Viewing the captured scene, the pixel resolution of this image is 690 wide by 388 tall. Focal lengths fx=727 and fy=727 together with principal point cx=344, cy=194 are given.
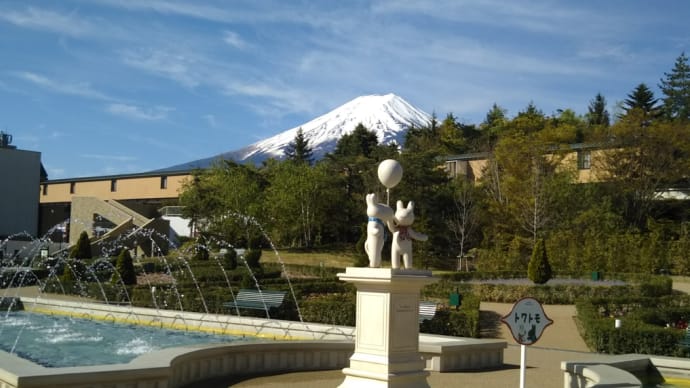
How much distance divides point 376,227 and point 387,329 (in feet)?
3.93

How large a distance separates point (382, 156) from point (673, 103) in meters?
33.7

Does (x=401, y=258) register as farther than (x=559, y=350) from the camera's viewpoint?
No

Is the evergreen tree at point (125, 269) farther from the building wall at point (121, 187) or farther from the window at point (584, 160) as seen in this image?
the building wall at point (121, 187)

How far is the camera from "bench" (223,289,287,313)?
19.8 metres

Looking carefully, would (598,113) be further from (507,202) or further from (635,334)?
(635,334)

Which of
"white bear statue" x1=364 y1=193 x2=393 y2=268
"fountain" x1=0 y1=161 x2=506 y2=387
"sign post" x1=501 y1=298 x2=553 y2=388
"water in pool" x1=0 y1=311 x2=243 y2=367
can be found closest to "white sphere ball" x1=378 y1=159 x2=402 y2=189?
"fountain" x1=0 y1=161 x2=506 y2=387

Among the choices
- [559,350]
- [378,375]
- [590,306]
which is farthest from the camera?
[590,306]

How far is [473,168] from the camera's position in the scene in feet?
182

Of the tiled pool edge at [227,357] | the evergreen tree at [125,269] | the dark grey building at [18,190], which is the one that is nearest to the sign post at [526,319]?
the tiled pool edge at [227,357]

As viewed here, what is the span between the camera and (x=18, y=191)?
63.5 meters

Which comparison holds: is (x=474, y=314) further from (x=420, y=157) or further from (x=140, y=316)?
(x=420, y=157)

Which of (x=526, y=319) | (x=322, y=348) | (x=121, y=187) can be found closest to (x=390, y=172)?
(x=526, y=319)

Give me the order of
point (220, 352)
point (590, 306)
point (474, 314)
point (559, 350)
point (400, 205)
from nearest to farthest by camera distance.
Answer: point (400, 205), point (220, 352), point (559, 350), point (474, 314), point (590, 306)

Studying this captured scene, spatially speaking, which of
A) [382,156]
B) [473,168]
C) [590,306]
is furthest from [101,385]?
[473,168]
